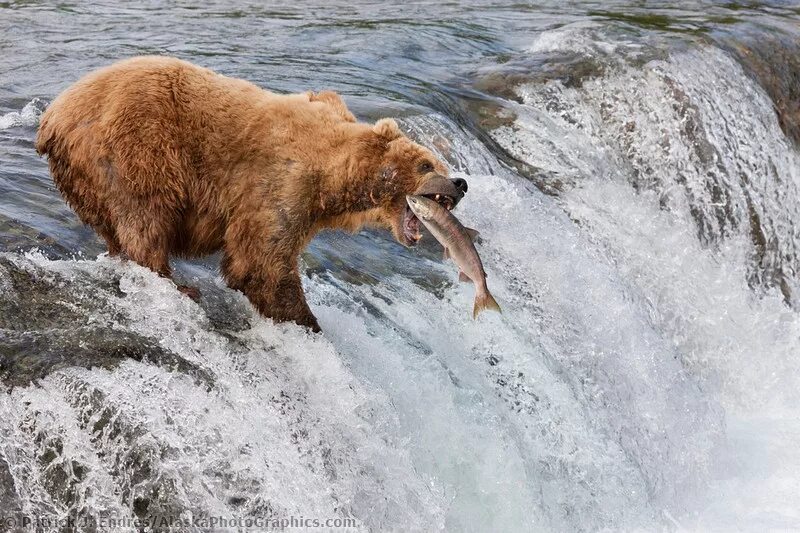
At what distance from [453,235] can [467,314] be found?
1550 millimetres

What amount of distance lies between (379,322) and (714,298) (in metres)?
3.70

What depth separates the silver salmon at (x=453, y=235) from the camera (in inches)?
169

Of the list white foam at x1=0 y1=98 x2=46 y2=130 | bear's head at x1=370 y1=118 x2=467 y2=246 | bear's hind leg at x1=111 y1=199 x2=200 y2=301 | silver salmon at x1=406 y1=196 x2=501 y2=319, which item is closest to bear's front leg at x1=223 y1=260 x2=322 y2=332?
bear's hind leg at x1=111 y1=199 x2=200 y2=301

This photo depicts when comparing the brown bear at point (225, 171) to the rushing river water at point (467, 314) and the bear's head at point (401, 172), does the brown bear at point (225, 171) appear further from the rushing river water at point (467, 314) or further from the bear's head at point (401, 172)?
the rushing river water at point (467, 314)

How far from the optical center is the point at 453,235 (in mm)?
4309

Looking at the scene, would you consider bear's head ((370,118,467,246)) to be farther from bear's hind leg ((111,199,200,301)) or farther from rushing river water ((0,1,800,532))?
bear's hind leg ((111,199,200,301))

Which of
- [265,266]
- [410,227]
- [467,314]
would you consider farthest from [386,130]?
[467,314]

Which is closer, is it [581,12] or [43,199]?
[43,199]

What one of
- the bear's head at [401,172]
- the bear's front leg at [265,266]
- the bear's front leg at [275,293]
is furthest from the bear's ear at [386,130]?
the bear's front leg at [275,293]

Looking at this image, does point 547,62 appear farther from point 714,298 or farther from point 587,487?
point 587,487

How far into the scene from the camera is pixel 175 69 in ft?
14.8

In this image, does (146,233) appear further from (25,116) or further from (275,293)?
(25,116)

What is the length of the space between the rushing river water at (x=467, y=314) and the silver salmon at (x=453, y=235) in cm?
67

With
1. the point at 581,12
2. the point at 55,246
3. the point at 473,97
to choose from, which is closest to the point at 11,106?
the point at 55,246
